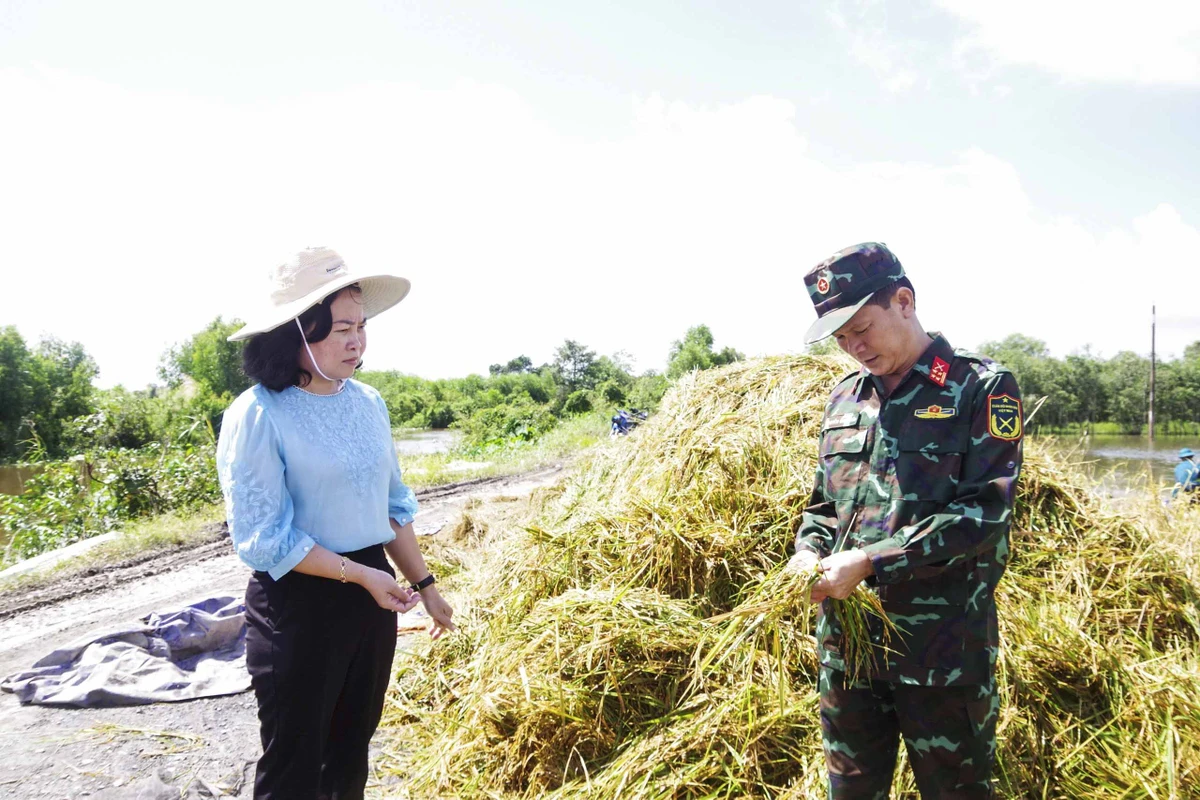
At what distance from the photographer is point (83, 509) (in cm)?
953

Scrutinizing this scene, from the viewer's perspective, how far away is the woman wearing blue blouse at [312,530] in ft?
5.94

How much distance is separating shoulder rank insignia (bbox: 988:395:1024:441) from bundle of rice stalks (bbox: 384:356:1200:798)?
0.62 m

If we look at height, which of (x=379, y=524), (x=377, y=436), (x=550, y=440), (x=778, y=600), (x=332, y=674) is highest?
(x=377, y=436)

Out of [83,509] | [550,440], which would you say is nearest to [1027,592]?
[83,509]

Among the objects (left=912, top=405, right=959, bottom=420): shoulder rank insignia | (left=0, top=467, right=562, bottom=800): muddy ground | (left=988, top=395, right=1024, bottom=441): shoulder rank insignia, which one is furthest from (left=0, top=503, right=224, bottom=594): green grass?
(left=988, top=395, right=1024, bottom=441): shoulder rank insignia

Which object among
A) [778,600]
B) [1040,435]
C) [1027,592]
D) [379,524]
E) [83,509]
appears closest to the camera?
[778,600]

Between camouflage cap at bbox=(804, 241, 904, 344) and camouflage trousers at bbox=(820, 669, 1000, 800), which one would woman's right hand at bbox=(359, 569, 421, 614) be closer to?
camouflage trousers at bbox=(820, 669, 1000, 800)

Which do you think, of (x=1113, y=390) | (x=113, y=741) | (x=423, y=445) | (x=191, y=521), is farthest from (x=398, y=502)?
(x=1113, y=390)

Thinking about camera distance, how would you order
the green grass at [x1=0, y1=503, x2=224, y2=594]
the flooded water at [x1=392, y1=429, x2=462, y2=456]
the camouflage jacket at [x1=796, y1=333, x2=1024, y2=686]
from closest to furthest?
1. the camouflage jacket at [x1=796, y1=333, x2=1024, y2=686]
2. the green grass at [x1=0, y1=503, x2=224, y2=594]
3. the flooded water at [x1=392, y1=429, x2=462, y2=456]

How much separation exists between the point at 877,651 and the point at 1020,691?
1.16 metres

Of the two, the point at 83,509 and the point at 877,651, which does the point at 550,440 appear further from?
the point at 877,651

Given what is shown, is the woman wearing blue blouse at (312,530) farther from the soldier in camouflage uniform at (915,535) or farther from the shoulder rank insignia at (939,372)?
the shoulder rank insignia at (939,372)

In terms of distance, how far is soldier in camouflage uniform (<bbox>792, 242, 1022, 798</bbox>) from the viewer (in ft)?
Answer: 5.37

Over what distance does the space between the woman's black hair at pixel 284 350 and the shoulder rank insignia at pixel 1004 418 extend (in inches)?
68.1
